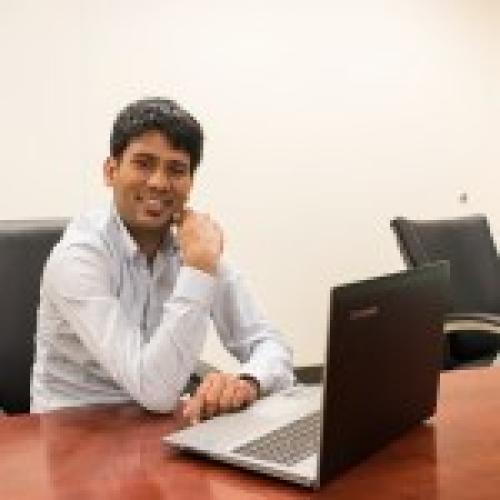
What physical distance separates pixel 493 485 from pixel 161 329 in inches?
26.0

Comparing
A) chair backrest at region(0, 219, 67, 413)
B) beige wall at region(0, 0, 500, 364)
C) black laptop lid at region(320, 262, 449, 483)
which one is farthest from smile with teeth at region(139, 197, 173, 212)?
beige wall at region(0, 0, 500, 364)

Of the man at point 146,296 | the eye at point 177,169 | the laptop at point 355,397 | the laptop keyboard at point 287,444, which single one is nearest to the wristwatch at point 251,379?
the man at point 146,296

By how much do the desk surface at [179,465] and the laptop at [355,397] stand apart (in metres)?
0.02

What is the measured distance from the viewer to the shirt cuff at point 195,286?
5.17 feet

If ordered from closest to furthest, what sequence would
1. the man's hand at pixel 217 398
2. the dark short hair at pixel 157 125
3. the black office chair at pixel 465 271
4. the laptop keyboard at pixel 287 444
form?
the laptop keyboard at pixel 287 444 → the man's hand at pixel 217 398 → the dark short hair at pixel 157 125 → the black office chair at pixel 465 271

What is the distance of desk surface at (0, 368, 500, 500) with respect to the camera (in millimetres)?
1086

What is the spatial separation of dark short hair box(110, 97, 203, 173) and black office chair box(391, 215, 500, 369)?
115 cm

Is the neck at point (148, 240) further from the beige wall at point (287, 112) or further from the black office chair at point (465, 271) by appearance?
the beige wall at point (287, 112)

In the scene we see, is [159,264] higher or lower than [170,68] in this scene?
lower

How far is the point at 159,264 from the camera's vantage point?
1.80 m

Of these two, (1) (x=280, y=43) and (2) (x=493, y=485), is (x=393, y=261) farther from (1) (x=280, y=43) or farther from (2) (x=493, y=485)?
(2) (x=493, y=485)

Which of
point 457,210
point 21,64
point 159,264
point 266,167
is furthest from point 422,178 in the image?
point 159,264

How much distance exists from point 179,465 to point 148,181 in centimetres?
74

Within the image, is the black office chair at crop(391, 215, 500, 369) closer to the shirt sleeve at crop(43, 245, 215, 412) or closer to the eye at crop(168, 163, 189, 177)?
the eye at crop(168, 163, 189, 177)
